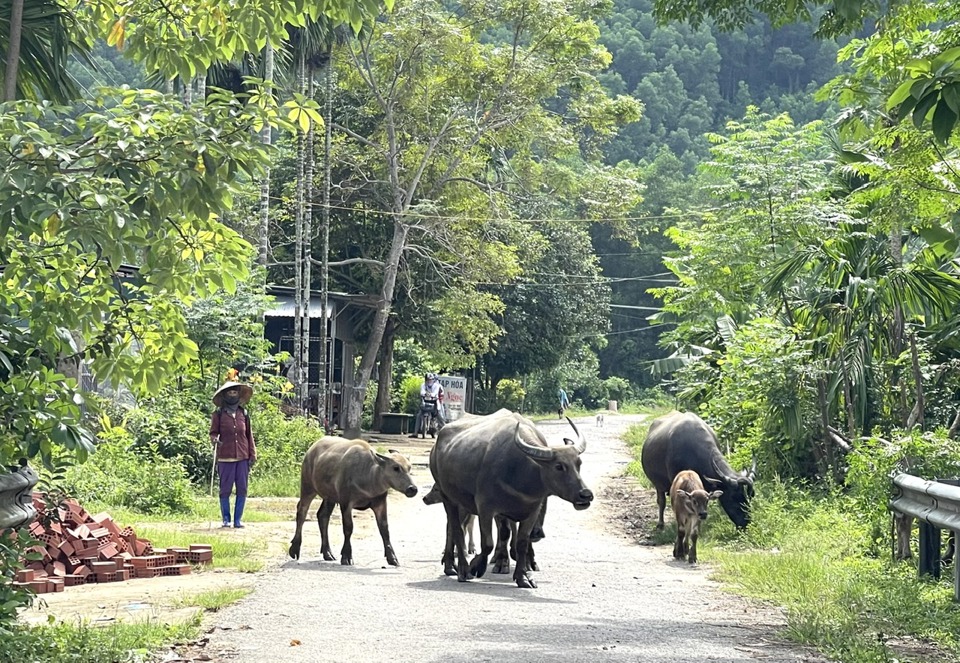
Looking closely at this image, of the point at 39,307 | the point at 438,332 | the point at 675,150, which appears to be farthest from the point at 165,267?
the point at 675,150

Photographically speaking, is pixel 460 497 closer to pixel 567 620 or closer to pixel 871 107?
pixel 567 620

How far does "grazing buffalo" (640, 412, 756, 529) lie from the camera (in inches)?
624

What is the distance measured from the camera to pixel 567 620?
892cm

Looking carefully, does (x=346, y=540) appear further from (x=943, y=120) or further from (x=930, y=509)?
(x=943, y=120)

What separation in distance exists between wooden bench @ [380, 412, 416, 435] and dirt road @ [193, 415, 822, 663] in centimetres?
2470

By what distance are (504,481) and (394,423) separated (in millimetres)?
28262

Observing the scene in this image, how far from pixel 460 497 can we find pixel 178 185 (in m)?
6.19

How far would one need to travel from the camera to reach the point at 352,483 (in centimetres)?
1295

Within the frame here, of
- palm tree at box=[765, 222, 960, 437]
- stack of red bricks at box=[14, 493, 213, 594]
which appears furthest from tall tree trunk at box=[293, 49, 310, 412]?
stack of red bricks at box=[14, 493, 213, 594]

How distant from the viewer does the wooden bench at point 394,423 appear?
130 ft

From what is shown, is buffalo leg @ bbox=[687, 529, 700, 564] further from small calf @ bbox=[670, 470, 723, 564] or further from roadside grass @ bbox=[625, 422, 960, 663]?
roadside grass @ bbox=[625, 422, 960, 663]

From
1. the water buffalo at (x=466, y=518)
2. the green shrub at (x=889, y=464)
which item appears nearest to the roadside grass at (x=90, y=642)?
the water buffalo at (x=466, y=518)

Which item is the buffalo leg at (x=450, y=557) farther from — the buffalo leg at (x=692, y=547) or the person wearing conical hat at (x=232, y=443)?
the person wearing conical hat at (x=232, y=443)

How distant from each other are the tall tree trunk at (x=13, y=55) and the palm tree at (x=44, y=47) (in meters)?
0.58
